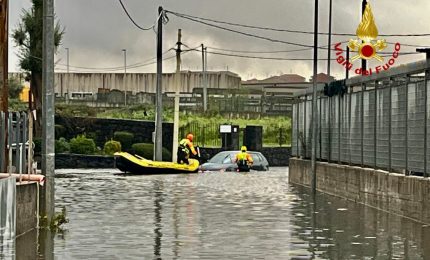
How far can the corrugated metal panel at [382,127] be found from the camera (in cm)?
2848

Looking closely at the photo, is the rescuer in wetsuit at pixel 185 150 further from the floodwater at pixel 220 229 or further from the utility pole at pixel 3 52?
the utility pole at pixel 3 52

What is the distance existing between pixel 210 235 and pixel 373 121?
→ 1032cm

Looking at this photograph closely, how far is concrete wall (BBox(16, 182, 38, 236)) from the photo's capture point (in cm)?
2006

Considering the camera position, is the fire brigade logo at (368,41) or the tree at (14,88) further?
the tree at (14,88)

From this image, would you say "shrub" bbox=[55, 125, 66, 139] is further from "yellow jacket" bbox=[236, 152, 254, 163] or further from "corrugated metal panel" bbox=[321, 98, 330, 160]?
"corrugated metal panel" bbox=[321, 98, 330, 160]

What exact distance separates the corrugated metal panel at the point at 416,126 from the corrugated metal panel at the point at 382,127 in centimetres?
228

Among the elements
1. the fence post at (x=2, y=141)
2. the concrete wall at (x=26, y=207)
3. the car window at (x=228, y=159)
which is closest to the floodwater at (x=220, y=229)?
the concrete wall at (x=26, y=207)

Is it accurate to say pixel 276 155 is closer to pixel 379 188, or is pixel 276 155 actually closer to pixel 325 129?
pixel 325 129

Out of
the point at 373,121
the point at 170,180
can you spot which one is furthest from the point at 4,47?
the point at 170,180

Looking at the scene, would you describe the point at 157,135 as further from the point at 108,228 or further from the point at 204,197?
the point at 108,228

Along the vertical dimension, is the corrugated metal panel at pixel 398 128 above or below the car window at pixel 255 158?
above

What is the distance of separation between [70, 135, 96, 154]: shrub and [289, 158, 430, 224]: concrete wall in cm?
2749

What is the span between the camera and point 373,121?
30.2 meters

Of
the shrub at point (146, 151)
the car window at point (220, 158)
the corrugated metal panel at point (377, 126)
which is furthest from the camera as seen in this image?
the shrub at point (146, 151)
